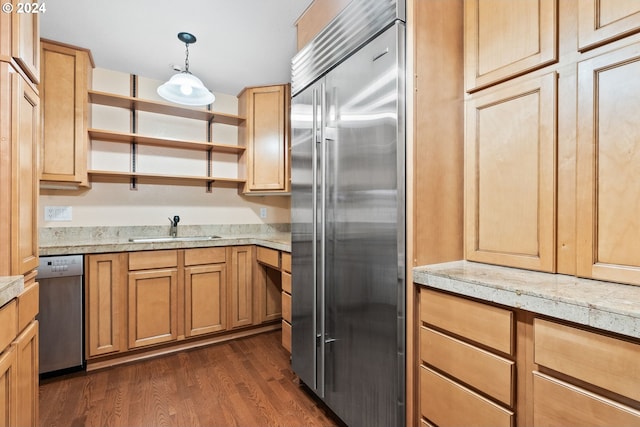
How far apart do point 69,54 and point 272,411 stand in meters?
2.88

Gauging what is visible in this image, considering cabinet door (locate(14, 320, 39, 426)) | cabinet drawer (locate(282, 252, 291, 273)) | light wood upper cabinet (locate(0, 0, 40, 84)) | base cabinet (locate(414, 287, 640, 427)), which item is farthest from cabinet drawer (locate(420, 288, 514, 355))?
light wood upper cabinet (locate(0, 0, 40, 84))

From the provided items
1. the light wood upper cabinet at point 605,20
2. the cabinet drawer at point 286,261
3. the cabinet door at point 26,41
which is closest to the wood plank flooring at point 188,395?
the cabinet drawer at point 286,261

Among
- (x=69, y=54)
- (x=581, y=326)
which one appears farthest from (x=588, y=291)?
(x=69, y=54)

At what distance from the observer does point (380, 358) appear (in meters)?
1.36

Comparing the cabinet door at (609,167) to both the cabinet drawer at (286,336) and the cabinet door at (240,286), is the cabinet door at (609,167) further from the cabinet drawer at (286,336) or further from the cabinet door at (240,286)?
the cabinet door at (240,286)

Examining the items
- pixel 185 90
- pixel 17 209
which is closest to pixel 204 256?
pixel 185 90

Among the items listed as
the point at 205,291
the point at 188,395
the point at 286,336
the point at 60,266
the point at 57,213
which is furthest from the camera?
the point at 205,291

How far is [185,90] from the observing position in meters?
2.21

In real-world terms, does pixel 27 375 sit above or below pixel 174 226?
below

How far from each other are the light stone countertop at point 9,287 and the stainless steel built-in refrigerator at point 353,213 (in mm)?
1218

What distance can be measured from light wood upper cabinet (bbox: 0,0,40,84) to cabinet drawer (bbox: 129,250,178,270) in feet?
4.63

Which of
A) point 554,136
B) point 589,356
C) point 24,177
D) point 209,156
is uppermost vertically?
point 209,156

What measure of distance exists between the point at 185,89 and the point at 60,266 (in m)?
1.49

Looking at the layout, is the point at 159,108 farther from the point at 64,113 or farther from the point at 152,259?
the point at 152,259
